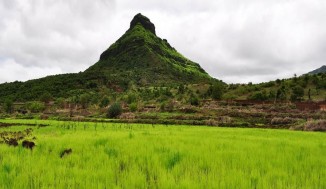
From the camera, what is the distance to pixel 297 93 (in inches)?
2253

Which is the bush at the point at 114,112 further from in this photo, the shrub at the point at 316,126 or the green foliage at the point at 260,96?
the shrub at the point at 316,126

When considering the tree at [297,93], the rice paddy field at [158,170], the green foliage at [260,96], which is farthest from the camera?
the green foliage at [260,96]

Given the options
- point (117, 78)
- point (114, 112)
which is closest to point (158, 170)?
point (114, 112)

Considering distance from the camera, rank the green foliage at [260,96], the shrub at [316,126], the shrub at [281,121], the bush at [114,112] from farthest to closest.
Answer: the green foliage at [260,96] < the bush at [114,112] < the shrub at [281,121] < the shrub at [316,126]

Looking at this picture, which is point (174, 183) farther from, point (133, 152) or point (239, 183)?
point (133, 152)

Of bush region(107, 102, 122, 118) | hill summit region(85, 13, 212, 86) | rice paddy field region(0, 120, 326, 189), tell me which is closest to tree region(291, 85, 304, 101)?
bush region(107, 102, 122, 118)

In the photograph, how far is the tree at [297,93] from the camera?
180ft

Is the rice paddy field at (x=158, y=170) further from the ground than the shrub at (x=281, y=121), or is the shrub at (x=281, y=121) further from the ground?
the rice paddy field at (x=158, y=170)

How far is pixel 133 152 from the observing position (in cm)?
880

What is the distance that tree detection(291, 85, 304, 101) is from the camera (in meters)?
54.8

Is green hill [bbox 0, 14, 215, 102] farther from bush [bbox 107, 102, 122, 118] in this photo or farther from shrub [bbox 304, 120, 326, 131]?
shrub [bbox 304, 120, 326, 131]

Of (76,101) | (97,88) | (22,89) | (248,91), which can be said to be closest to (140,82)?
(97,88)

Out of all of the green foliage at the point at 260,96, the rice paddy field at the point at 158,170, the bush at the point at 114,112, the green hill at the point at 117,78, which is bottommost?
the rice paddy field at the point at 158,170

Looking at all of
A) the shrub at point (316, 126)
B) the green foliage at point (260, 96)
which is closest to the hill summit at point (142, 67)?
the green foliage at point (260, 96)
